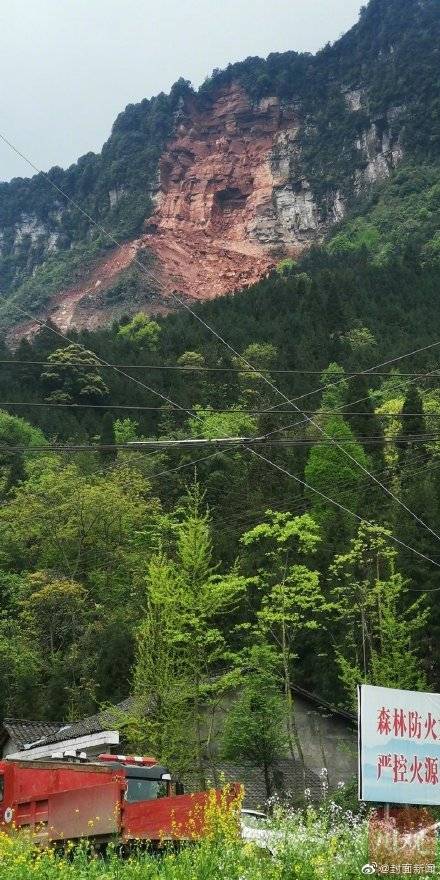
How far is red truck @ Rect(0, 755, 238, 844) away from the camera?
47.6ft

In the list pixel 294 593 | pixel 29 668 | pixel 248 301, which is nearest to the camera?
pixel 294 593

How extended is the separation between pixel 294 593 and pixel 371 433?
3274 centimetres

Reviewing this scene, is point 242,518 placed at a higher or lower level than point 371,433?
lower

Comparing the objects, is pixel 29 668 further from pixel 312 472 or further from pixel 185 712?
pixel 312 472

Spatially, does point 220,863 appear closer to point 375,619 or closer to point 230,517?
point 375,619

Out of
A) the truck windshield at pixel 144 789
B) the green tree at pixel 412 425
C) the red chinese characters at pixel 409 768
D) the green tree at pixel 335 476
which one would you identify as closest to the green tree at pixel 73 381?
the green tree at pixel 335 476

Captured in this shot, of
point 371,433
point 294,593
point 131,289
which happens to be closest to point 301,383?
point 371,433

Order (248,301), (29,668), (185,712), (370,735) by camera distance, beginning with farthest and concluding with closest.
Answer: (248,301) → (29,668) → (185,712) → (370,735)

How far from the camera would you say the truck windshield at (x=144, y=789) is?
18078 millimetres

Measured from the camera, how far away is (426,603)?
39.1 metres

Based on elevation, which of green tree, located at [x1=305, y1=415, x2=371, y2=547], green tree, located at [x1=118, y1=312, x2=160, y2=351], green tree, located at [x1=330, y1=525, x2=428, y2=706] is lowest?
green tree, located at [x1=330, y1=525, x2=428, y2=706]

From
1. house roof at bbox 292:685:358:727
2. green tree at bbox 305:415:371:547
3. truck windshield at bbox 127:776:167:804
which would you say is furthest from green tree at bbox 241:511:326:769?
truck windshield at bbox 127:776:167:804

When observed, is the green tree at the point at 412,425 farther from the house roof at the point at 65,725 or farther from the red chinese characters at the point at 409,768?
the red chinese characters at the point at 409,768

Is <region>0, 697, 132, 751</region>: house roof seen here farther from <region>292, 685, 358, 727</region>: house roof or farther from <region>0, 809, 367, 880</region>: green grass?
<region>0, 809, 367, 880</region>: green grass
